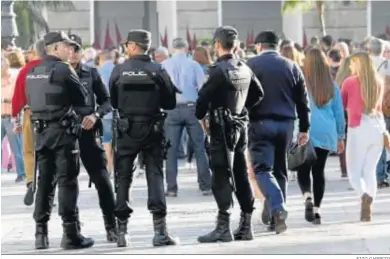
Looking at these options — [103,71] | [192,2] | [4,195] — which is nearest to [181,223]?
[4,195]

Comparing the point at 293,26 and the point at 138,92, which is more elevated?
the point at 138,92

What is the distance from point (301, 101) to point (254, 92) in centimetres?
56

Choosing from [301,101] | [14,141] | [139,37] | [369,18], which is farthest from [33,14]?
[139,37]

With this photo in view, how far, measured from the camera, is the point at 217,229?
1248cm

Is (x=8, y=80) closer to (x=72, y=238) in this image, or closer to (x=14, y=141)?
(x=14, y=141)

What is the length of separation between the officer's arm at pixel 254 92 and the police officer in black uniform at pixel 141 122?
785 millimetres

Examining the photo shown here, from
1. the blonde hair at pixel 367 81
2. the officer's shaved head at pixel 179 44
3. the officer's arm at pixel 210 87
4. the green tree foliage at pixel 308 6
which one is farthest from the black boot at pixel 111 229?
the green tree foliage at pixel 308 6

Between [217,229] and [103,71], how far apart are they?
7.27 metres

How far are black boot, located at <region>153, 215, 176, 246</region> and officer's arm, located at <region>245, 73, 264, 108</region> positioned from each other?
1393 millimetres

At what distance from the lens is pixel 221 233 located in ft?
40.9

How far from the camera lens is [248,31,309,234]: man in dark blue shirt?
12844 mm

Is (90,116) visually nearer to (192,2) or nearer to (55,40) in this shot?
(55,40)

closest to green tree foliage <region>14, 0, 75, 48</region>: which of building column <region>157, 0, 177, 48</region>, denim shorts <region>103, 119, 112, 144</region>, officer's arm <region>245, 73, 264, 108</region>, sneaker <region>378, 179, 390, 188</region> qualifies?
building column <region>157, 0, 177, 48</region>

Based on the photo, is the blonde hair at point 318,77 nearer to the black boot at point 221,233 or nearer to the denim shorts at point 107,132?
the black boot at point 221,233
